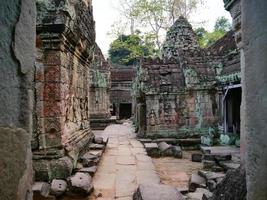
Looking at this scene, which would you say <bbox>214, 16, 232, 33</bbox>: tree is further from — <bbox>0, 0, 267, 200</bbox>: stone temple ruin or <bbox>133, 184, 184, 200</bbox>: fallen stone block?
<bbox>133, 184, 184, 200</bbox>: fallen stone block

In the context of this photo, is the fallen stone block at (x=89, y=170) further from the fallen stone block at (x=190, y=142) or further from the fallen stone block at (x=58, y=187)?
the fallen stone block at (x=190, y=142)

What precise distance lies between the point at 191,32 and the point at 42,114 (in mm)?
12365

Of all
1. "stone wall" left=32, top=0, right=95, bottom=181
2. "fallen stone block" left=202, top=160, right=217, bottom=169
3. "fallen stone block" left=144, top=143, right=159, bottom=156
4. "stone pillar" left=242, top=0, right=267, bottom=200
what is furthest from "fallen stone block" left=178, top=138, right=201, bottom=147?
"stone pillar" left=242, top=0, right=267, bottom=200

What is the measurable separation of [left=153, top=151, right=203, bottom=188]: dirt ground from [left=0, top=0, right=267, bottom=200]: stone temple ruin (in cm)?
37

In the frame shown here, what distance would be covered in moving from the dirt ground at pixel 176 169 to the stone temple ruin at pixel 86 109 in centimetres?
37

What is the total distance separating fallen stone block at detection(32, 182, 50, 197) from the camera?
3830 mm

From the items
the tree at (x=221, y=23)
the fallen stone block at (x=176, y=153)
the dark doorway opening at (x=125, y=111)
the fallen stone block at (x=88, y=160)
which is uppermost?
the tree at (x=221, y=23)

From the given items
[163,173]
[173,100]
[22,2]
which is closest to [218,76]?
[173,100]

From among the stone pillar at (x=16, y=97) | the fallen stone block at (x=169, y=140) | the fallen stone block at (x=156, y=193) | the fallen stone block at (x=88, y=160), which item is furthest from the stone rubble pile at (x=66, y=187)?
the fallen stone block at (x=169, y=140)

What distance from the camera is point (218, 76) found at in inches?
417

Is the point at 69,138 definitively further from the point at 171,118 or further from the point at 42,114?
the point at 171,118

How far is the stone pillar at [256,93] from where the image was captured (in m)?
1.68

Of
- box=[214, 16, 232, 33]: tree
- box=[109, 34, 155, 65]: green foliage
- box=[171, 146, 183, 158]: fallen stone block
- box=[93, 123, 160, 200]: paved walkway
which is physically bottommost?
box=[171, 146, 183, 158]: fallen stone block

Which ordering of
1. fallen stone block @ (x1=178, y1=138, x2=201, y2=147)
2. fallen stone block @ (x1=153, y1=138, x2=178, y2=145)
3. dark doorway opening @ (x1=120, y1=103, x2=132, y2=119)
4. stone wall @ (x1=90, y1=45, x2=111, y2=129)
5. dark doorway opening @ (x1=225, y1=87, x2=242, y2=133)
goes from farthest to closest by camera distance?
dark doorway opening @ (x1=120, y1=103, x2=132, y2=119) < stone wall @ (x1=90, y1=45, x2=111, y2=129) < fallen stone block @ (x1=178, y1=138, x2=201, y2=147) < fallen stone block @ (x1=153, y1=138, x2=178, y2=145) < dark doorway opening @ (x1=225, y1=87, x2=242, y2=133)
